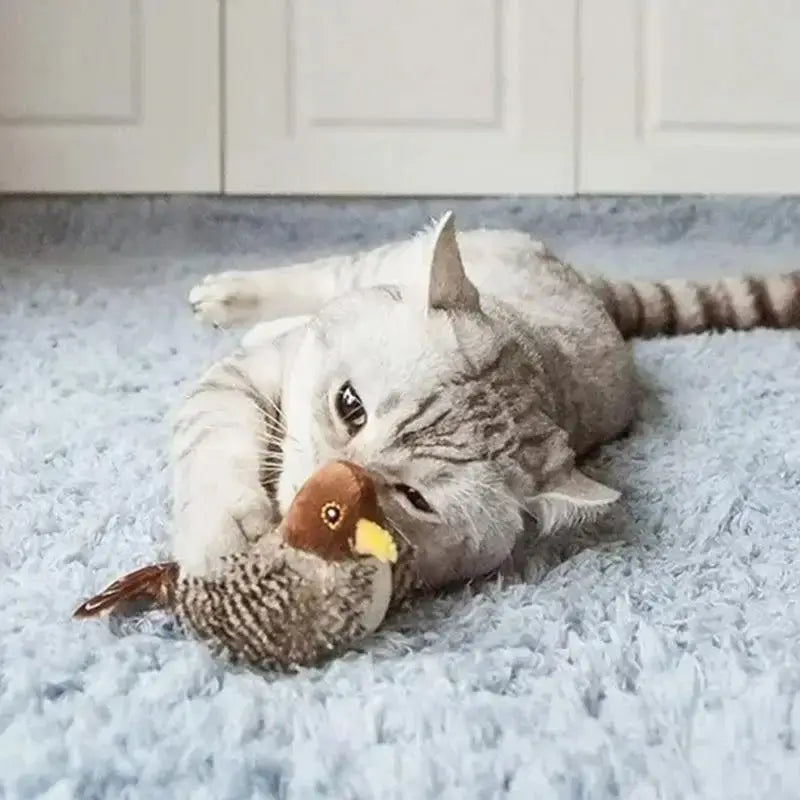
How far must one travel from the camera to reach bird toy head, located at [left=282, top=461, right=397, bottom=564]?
909 mm

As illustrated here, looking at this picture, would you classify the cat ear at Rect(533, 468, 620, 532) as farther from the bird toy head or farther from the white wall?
the white wall

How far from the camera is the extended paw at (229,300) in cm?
186

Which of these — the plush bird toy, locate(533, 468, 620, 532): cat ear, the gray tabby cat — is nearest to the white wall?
the gray tabby cat

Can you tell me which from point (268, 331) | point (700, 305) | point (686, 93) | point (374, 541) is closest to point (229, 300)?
point (268, 331)

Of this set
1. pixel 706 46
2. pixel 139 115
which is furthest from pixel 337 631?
pixel 706 46

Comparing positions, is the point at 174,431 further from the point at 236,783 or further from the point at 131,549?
the point at 236,783

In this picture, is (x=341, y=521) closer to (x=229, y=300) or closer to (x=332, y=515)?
(x=332, y=515)

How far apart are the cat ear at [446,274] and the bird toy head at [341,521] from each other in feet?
0.78

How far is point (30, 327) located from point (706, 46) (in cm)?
142

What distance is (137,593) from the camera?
3.20 ft

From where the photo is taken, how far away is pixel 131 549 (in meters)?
1.11

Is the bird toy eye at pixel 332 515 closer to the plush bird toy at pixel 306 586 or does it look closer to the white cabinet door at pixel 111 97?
the plush bird toy at pixel 306 586

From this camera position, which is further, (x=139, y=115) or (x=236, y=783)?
(x=139, y=115)

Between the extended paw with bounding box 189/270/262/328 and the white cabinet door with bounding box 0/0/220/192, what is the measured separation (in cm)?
65
